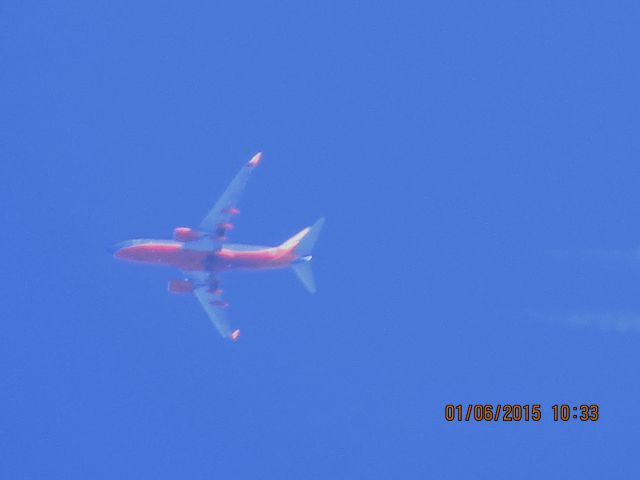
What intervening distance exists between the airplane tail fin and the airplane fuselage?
37 cm

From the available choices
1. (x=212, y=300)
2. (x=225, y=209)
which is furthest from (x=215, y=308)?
(x=225, y=209)

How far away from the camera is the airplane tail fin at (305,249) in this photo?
9225cm

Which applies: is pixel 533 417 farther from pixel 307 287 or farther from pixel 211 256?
pixel 211 256

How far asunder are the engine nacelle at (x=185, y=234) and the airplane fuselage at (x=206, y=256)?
1051 millimetres

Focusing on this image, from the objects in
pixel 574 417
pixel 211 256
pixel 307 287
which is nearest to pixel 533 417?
pixel 574 417

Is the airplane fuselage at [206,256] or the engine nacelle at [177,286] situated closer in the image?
the airplane fuselage at [206,256]

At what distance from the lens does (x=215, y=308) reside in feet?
310

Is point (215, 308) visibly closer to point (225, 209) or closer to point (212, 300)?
point (212, 300)

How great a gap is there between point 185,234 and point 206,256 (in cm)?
274

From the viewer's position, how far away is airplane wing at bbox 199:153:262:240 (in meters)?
89.6

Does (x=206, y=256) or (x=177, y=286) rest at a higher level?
(x=206, y=256)

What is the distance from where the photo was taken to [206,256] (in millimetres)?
91938

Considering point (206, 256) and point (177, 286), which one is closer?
point (206, 256)

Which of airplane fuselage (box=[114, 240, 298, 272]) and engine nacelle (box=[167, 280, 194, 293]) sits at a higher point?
airplane fuselage (box=[114, 240, 298, 272])
